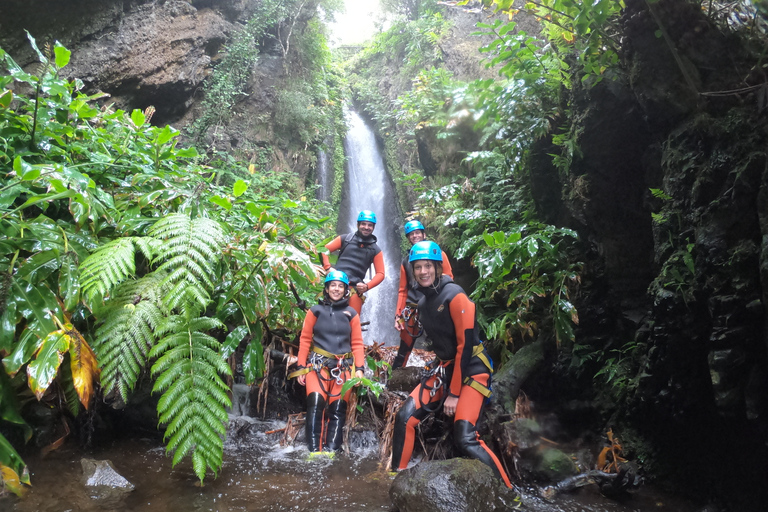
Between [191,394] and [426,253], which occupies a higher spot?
[426,253]

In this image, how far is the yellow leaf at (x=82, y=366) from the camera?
7.53ft

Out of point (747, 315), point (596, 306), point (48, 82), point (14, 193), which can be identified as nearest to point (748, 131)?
point (747, 315)

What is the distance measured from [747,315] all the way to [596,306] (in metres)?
2.00

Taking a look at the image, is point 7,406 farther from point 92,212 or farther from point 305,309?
point 305,309

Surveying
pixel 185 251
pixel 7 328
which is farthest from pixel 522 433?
pixel 7 328

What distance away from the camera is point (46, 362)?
2.16 metres

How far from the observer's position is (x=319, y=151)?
13789mm

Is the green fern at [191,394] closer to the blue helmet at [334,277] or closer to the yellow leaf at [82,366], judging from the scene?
the yellow leaf at [82,366]

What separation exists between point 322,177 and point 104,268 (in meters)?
12.1

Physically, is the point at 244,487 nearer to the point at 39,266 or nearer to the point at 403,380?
the point at 39,266

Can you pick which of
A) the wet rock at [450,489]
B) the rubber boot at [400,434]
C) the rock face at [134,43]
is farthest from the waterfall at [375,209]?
the wet rock at [450,489]

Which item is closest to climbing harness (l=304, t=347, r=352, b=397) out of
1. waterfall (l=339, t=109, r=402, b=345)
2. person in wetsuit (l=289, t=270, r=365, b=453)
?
person in wetsuit (l=289, t=270, r=365, b=453)

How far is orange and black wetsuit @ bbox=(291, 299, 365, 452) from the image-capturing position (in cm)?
411

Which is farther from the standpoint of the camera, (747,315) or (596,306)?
(596,306)
